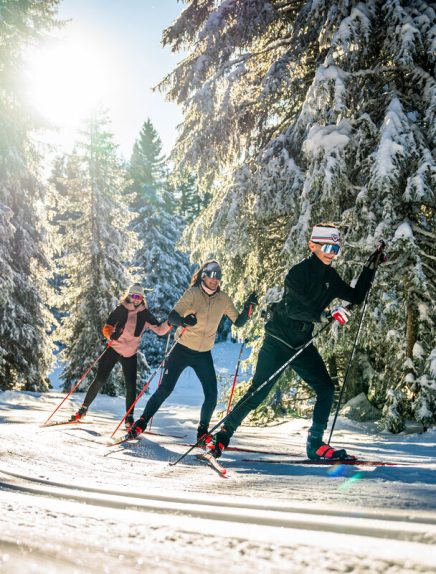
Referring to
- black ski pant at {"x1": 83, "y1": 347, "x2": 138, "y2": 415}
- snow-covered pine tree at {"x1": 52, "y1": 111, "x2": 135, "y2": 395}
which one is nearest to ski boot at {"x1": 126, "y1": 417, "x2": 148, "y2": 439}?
black ski pant at {"x1": 83, "y1": 347, "x2": 138, "y2": 415}

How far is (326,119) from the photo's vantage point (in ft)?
20.4

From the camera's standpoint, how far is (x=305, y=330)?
174 inches

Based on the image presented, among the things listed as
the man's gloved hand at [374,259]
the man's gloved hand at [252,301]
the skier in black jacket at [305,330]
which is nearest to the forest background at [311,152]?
the man's gloved hand at [374,259]

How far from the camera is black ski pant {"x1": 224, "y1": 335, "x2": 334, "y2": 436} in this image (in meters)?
4.38

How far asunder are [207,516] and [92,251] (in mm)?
18205

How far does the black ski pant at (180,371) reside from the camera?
5.54 m

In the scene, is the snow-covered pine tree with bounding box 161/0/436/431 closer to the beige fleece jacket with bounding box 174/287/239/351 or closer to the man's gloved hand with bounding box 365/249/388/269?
the man's gloved hand with bounding box 365/249/388/269

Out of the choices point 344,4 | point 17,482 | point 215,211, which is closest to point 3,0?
point 215,211

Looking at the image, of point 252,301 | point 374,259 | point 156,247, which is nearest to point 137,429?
point 252,301

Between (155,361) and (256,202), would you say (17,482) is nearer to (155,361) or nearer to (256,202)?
(256,202)

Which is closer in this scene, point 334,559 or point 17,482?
point 334,559

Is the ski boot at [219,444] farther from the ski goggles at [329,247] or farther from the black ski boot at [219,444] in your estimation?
the ski goggles at [329,247]

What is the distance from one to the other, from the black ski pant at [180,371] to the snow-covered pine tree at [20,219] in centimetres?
812

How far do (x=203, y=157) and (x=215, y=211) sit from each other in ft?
3.61
